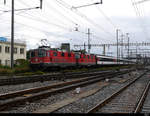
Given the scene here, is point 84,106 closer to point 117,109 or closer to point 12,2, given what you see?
point 117,109

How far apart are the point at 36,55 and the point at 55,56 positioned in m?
2.54

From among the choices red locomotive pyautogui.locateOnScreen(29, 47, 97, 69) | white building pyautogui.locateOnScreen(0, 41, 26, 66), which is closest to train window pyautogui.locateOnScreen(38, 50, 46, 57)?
red locomotive pyautogui.locateOnScreen(29, 47, 97, 69)

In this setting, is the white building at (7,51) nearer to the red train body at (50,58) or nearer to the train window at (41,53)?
the red train body at (50,58)

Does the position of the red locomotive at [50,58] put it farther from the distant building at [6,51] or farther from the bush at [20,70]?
the distant building at [6,51]

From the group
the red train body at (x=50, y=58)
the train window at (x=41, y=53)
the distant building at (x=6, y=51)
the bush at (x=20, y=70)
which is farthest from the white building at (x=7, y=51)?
the train window at (x=41, y=53)

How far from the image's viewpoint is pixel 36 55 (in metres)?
27.8

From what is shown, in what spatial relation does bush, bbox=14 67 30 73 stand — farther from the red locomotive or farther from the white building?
the white building

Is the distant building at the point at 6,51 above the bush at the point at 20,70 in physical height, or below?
above

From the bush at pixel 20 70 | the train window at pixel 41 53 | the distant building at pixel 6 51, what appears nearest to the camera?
the bush at pixel 20 70

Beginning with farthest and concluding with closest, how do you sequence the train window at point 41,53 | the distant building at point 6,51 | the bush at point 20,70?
Result: the distant building at point 6,51 → the train window at point 41,53 → the bush at point 20,70

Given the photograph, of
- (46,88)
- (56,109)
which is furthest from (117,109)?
(46,88)

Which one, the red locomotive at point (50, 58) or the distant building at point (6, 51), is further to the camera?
the distant building at point (6, 51)

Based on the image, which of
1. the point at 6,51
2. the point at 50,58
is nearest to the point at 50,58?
the point at 50,58

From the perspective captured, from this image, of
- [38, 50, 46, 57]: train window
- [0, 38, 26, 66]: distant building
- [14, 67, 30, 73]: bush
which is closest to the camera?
[14, 67, 30, 73]: bush
